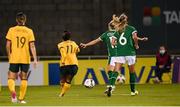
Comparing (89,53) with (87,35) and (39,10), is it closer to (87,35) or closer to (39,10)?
(87,35)

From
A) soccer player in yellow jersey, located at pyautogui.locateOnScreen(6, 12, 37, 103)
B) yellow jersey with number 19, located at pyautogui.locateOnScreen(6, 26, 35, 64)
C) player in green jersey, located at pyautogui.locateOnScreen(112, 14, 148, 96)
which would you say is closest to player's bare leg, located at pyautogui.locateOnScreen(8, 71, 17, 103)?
soccer player in yellow jersey, located at pyautogui.locateOnScreen(6, 12, 37, 103)

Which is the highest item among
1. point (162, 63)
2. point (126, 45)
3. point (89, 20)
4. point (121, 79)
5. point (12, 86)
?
point (89, 20)

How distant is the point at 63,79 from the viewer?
21.5m

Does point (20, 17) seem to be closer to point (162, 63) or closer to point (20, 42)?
point (20, 42)

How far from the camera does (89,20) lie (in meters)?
33.7

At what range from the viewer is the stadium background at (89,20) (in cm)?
3234

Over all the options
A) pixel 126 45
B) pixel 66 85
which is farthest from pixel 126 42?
pixel 66 85

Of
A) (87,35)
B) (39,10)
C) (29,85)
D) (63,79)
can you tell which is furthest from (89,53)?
(63,79)

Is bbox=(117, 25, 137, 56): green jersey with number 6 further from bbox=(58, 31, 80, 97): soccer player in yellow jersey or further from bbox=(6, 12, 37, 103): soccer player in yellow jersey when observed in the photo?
bbox=(6, 12, 37, 103): soccer player in yellow jersey

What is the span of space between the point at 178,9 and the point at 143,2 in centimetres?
153

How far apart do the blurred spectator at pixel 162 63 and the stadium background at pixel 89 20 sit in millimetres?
2627

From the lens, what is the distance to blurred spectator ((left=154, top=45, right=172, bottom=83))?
1144 inches

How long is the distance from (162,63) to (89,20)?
5.63 meters

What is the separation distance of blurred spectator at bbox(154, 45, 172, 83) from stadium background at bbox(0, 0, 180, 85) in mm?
2627
